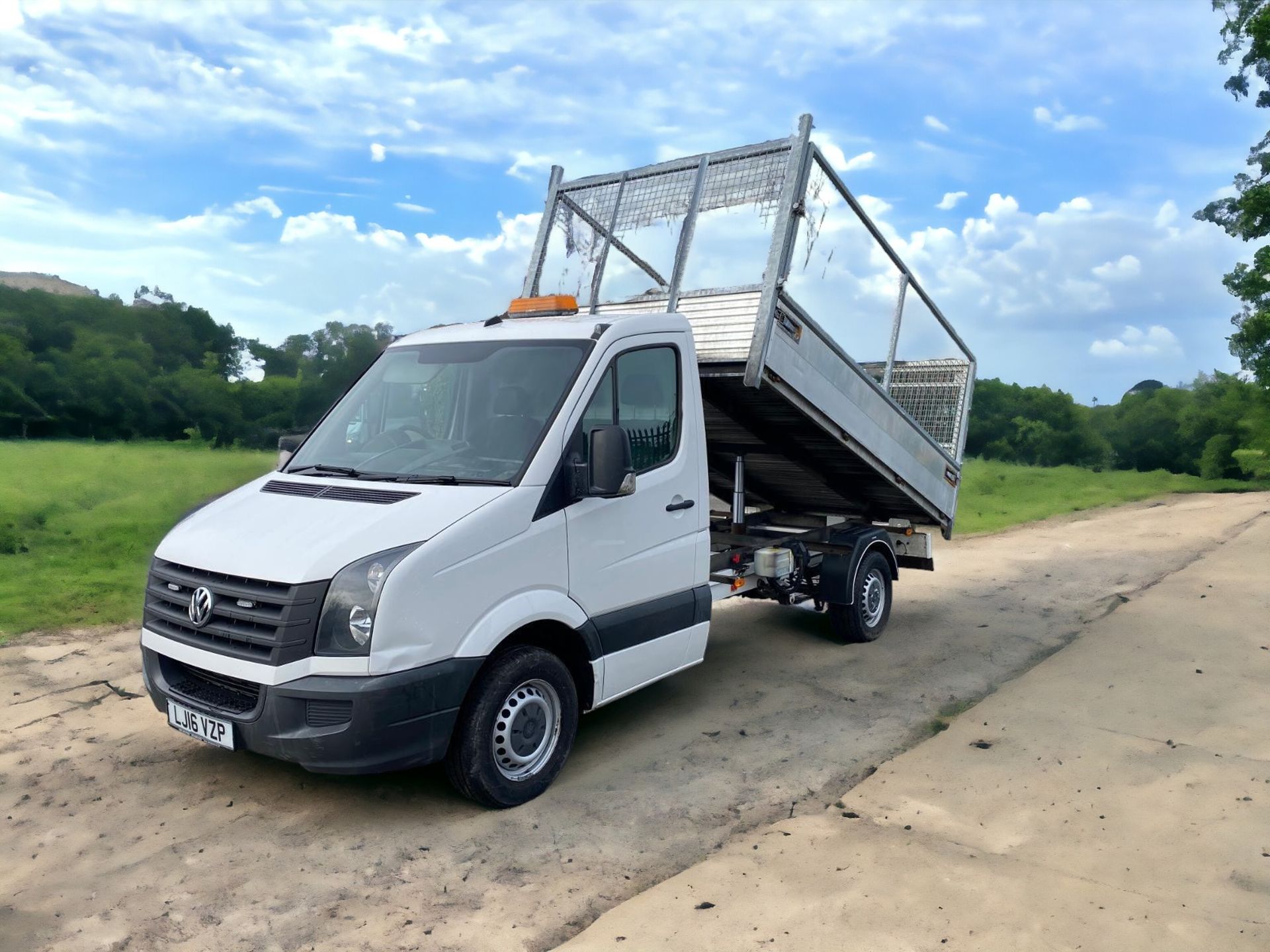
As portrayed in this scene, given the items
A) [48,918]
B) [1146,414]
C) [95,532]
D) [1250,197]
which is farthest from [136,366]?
[1146,414]

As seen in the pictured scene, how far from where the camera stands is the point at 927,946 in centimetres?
349

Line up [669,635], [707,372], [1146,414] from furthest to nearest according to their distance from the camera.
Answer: [1146,414] → [707,372] → [669,635]

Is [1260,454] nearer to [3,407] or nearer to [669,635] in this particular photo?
[669,635]

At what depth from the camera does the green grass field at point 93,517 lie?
29.8 feet

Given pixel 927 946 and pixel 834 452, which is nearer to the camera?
pixel 927 946

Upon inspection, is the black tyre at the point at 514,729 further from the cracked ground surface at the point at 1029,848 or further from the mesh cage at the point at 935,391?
the mesh cage at the point at 935,391

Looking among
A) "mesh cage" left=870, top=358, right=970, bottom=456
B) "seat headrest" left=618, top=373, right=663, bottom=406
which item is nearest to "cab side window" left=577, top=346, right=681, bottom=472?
"seat headrest" left=618, top=373, right=663, bottom=406

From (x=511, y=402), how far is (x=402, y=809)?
2113 millimetres

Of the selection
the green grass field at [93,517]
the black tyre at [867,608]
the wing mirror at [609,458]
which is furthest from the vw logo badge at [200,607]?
the black tyre at [867,608]

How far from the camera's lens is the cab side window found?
5102 mm

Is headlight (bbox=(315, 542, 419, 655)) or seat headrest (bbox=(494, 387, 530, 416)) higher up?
seat headrest (bbox=(494, 387, 530, 416))

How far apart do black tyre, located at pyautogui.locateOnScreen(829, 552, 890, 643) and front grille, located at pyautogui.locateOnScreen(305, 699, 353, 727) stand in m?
4.63

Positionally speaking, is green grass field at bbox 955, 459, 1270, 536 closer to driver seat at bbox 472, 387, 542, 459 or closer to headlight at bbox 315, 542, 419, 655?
driver seat at bbox 472, 387, 542, 459

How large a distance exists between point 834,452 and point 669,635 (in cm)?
255
